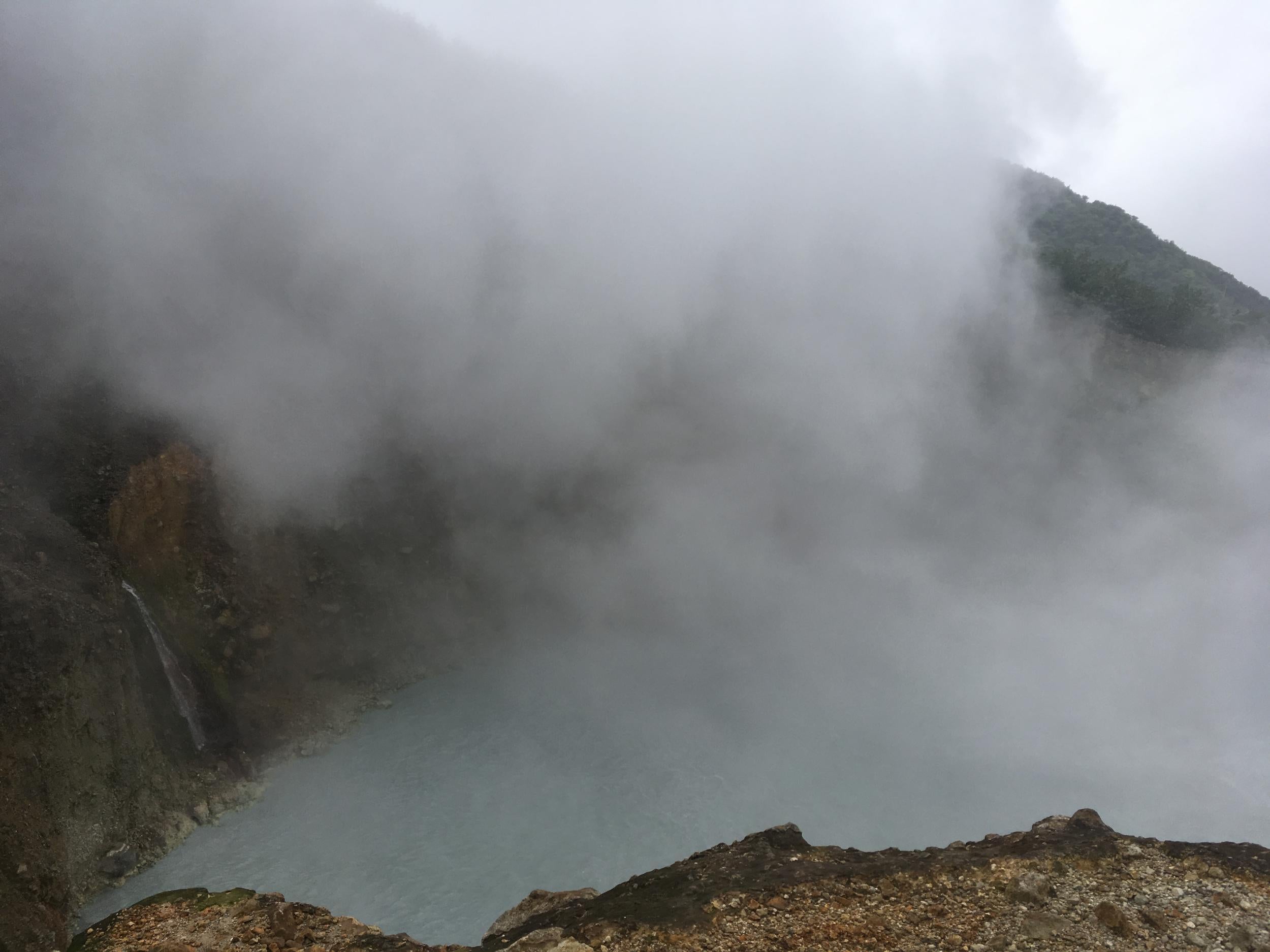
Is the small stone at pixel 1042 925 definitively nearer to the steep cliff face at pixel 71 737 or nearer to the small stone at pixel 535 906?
the small stone at pixel 535 906

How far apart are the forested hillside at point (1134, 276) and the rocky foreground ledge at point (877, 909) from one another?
26.4m

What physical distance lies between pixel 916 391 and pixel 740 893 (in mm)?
24291

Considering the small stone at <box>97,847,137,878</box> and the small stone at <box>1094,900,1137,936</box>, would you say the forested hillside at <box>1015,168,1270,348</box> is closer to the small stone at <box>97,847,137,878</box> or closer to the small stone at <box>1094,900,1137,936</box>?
the small stone at <box>1094,900,1137,936</box>

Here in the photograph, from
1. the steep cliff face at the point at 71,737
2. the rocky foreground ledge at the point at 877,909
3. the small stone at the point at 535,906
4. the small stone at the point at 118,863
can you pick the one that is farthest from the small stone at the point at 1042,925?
the small stone at the point at 118,863

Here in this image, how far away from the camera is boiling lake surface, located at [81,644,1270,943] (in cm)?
1116

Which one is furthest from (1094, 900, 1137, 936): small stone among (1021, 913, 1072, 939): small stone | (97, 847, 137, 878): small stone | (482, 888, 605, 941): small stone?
(97, 847, 137, 878): small stone

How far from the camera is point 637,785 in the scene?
44.3 ft

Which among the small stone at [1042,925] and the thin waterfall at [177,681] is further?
the thin waterfall at [177,681]

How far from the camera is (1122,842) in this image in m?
7.19

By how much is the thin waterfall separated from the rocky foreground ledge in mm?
5906

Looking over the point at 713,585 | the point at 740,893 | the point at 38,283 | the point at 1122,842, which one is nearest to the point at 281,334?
the point at 38,283

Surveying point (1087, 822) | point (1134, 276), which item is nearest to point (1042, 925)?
point (1087, 822)

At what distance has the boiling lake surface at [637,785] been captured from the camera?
11.2 m

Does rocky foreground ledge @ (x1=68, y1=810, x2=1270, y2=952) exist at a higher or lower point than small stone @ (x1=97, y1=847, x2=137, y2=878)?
higher
